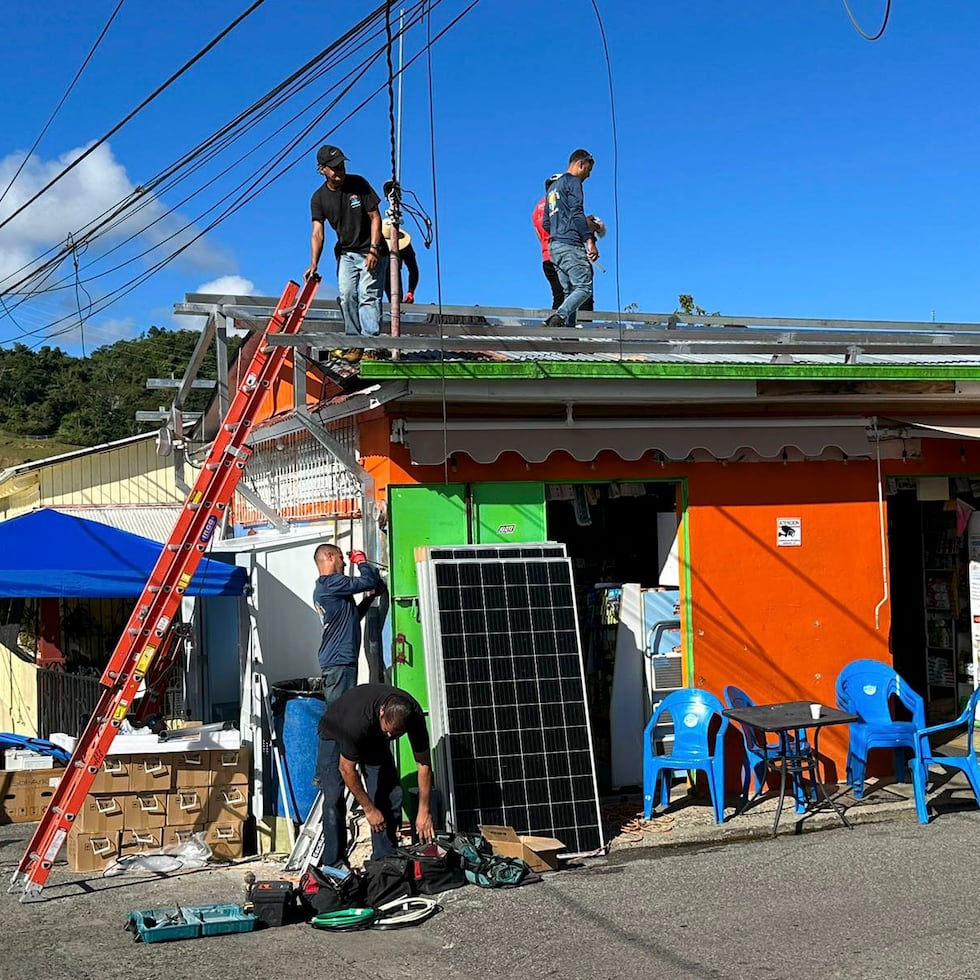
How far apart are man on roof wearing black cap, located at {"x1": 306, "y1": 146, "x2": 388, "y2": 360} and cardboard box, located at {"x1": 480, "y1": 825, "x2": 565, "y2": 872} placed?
358 cm

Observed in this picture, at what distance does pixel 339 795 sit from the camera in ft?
25.9

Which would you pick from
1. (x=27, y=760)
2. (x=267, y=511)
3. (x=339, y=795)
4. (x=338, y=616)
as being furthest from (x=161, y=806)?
(x=267, y=511)

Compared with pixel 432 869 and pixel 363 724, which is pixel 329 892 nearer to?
pixel 432 869

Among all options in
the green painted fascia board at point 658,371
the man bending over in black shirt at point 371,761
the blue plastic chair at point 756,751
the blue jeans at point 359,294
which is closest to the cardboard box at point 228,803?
the man bending over in black shirt at point 371,761

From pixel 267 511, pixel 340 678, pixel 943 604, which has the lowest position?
pixel 340 678

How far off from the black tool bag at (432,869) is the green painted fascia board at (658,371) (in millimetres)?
3067

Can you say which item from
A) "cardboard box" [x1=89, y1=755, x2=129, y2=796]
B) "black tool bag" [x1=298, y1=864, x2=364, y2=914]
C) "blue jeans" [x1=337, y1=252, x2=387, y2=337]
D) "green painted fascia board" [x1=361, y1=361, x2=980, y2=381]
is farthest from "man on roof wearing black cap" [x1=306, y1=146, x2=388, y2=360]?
"black tool bag" [x1=298, y1=864, x2=364, y2=914]

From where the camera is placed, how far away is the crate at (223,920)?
22.0 ft

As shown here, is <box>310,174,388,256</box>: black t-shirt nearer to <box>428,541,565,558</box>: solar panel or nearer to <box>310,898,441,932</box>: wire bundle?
<box>428,541,565,558</box>: solar panel

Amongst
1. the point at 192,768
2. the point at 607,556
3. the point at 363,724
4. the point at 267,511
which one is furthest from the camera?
the point at 607,556

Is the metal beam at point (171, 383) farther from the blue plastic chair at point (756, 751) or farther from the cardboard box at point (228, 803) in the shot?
the blue plastic chair at point (756, 751)

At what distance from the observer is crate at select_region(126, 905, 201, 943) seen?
6.61 meters

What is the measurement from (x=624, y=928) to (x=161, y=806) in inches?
148

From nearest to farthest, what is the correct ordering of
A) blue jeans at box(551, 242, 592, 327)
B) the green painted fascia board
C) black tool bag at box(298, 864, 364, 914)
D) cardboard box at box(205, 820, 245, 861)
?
black tool bag at box(298, 864, 364, 914), the green painted fascia board, cardboard box at box(205, 820, 245, 861), blue jeans at box(551, 242, 592, 327)
